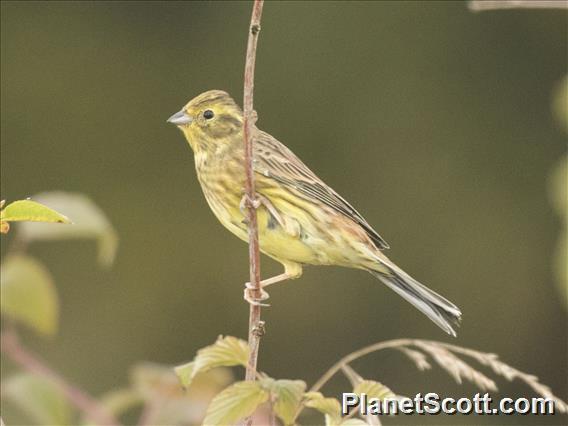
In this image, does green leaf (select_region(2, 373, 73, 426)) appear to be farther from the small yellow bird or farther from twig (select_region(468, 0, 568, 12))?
twig (select_region(468, 0, 568, 12))

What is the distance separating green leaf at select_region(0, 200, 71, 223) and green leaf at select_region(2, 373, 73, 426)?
1.90 ft

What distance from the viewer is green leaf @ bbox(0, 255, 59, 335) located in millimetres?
2301

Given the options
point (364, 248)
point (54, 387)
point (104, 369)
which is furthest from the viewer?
point (104, 369)

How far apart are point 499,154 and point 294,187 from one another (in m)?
4.66

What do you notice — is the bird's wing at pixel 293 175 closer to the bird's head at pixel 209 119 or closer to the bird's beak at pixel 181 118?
the bird's head at pixel 209 119

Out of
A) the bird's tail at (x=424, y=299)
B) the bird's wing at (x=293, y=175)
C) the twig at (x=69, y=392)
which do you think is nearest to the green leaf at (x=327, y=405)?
the bird's tail at (x=424, y=299)

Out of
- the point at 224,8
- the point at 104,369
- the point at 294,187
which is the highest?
the point at 224,8

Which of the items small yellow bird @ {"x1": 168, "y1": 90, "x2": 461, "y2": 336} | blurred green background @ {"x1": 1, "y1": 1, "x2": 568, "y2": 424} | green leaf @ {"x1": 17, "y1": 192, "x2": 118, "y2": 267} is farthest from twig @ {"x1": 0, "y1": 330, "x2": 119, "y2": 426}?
blurred green background @ {"x1": 1, "y1": 1, "x2": 568, "y2": 424}

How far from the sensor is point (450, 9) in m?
6.99

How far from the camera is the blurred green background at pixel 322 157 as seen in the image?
6.71 metres

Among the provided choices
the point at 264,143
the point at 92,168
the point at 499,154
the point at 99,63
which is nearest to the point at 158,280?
the point at 92,168

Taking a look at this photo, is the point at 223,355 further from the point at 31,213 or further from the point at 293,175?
the point at 293,175

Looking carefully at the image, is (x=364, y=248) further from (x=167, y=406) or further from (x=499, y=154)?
(x=499, y=154)

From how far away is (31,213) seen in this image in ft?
5.49
